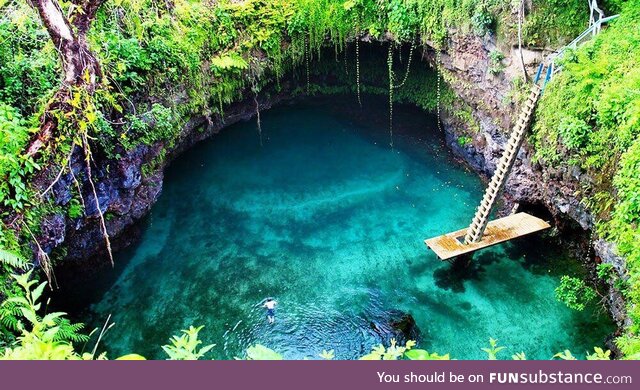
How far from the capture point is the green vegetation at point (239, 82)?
8.52 meters

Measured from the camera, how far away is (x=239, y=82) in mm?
15273

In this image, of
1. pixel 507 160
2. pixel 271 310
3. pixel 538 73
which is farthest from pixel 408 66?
pixel 271 310

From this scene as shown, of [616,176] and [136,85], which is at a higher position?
[136,85]

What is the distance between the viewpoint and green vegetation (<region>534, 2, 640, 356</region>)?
28.1 ft

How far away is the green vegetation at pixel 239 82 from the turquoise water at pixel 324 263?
1268 millimetres

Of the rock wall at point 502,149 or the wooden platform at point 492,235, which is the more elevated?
the rock wall at point 502,149

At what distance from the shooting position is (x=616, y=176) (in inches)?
354

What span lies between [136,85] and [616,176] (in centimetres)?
1022

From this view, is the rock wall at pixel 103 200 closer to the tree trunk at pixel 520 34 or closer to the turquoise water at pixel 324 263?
the turquoise water at pixel 324 263

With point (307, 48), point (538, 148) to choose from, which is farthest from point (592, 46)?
point (307, 48)

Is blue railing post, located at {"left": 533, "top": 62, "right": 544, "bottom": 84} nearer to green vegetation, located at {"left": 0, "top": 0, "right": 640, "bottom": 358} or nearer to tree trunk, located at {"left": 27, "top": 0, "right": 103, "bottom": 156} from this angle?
green vegetation, located at {"left": 0, "top": 0, "right": 640, "bottom": 358}

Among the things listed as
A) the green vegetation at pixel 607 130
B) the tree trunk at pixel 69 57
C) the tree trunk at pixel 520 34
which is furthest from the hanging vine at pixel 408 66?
the tree trunk at pixel 69 57
